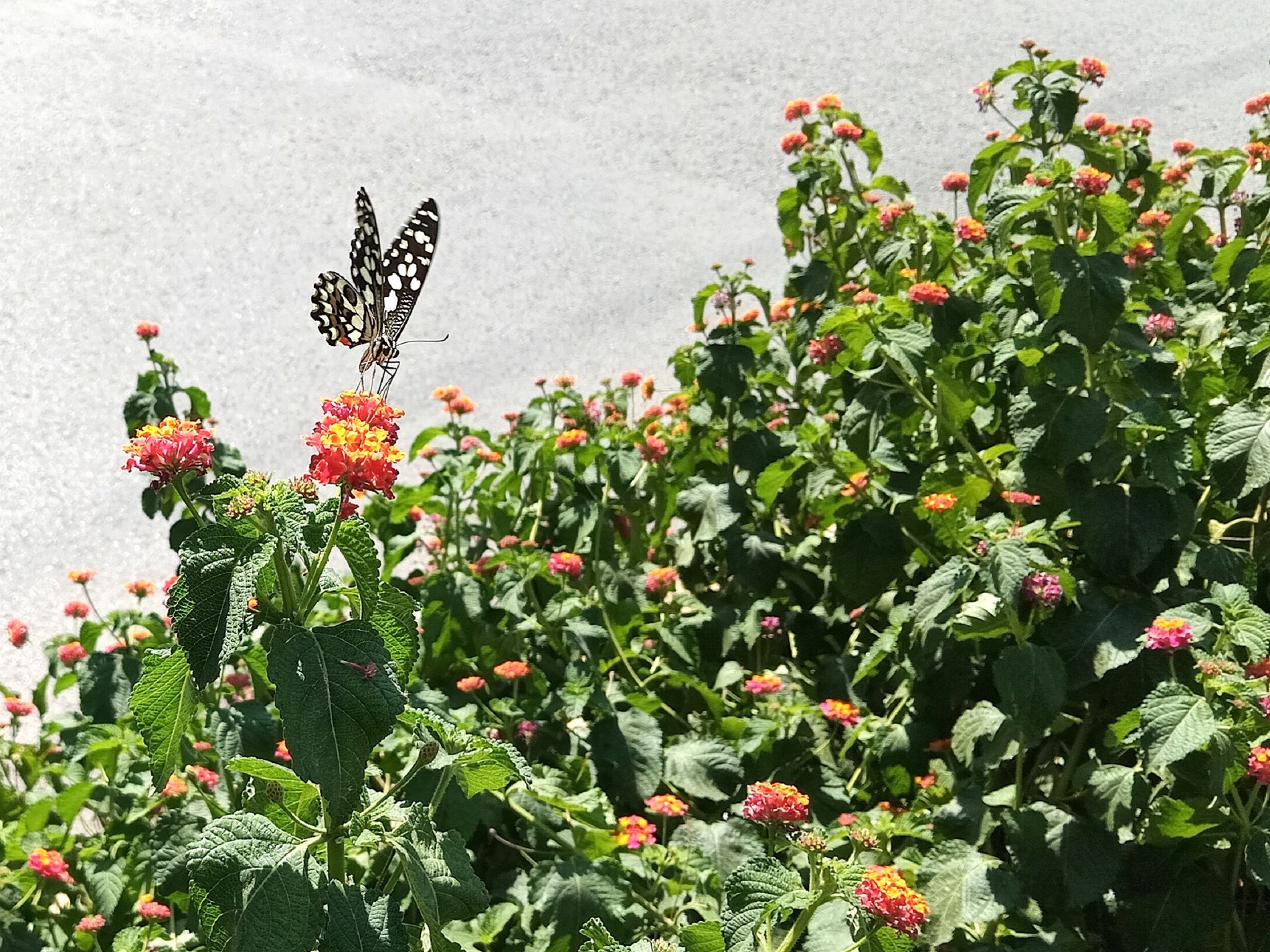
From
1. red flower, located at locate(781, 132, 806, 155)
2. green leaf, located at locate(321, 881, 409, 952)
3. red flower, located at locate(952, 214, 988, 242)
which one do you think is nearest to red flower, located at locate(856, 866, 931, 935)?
green leaf, located at locate(321, 881, 409, 952)

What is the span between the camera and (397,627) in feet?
4.38

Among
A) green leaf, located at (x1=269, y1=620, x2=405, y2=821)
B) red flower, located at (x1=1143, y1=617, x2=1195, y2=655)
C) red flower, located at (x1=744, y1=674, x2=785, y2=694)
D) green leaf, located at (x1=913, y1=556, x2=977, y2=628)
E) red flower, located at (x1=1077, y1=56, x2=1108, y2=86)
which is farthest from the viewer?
red flower, located at (x1=1077, y1=56, x2=1108, y2=86)

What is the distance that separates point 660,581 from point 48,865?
1.29 metres

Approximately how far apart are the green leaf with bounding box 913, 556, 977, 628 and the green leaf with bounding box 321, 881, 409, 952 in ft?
3.78

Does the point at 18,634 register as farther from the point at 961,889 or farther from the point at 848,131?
the point at 848,131

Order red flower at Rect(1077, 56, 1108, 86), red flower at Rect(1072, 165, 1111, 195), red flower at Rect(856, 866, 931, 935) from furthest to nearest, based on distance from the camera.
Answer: red flower at Rect(1077, 56, 1108, 86) → red flower at Rect(1072, 165, 1111, 195) → red flower at Rect(856, 866, 931, 935)

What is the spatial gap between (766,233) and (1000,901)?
4.46m

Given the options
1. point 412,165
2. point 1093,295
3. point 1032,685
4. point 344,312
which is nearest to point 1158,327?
point 1093,295

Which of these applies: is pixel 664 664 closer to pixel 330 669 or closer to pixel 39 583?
pixel 330 669

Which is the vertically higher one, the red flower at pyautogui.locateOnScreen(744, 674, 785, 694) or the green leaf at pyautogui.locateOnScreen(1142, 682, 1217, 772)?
the red flower at pyautogui.locateOnScreen(744, 674, 785, 694)

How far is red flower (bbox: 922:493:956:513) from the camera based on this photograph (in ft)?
7.55

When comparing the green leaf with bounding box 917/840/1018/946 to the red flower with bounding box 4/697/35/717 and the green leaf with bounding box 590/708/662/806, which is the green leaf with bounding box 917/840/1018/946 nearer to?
the green leaf with bounding box 590/708/662/806

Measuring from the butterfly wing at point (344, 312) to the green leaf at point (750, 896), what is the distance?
1821 mm

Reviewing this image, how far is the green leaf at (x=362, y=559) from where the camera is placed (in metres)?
1.23
